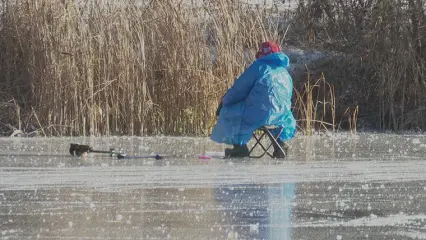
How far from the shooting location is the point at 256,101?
33.9 feet

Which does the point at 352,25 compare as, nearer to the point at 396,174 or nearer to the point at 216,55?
the point at 216,55

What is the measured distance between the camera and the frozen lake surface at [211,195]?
5.40m

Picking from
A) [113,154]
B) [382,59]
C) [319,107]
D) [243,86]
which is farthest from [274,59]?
[319,107]

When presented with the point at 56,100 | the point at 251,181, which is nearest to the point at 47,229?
the point at 251,181

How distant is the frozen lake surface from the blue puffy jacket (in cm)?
43

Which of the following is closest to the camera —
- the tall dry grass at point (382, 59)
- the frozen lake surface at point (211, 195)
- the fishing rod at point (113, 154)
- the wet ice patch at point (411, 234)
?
the wet ice patch at point (411, 234)

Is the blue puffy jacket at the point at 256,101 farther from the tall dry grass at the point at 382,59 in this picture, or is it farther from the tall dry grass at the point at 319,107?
the tall dry grass at the point at 382,59

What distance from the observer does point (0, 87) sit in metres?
14.4

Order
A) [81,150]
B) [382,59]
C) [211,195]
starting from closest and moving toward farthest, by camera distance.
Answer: [211,195] < [81,150] < [382,59]

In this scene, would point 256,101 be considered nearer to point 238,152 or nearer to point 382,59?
point 238,152

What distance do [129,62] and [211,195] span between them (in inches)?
275

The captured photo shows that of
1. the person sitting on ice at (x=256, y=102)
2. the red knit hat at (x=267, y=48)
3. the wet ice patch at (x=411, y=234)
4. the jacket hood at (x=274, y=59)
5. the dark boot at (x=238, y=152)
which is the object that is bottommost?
the dark boot at (x=238, y=152)

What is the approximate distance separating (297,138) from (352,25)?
15.3ft

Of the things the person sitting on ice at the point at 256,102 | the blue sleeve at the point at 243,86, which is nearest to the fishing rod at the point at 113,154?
the person sitting on ice at the point at 256,102
